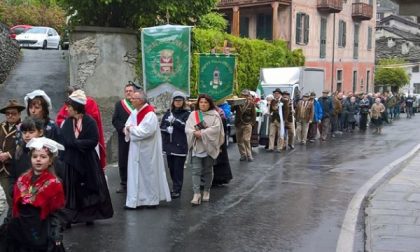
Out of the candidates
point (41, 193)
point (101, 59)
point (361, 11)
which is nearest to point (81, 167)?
point (41, 193)

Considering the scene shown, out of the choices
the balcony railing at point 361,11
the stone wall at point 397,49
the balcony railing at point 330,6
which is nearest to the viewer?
the balcony railing at point 330,6

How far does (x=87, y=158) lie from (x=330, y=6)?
3425 centimetres

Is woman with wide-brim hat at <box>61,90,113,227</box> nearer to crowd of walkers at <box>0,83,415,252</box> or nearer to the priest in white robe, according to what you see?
crowd of walkers at <box>0,83,415,252</box>

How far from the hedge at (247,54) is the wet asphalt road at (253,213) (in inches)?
228

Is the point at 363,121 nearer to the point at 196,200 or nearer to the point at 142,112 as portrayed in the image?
the point at 196,200

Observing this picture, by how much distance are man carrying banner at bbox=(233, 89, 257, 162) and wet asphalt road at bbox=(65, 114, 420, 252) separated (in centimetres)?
69

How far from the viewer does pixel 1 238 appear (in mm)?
4707

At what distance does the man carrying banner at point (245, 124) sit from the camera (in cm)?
1433

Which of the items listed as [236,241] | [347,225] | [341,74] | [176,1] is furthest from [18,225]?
[341,74]

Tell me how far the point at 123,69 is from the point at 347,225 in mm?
7898

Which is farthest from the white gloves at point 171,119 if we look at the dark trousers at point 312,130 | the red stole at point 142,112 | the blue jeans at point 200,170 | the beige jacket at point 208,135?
the dark trousers at point 312,130

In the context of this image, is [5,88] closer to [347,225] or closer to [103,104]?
[103,104]

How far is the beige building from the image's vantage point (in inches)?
1422

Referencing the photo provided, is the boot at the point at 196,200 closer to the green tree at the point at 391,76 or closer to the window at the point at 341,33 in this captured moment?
the window at the point at 341,33
